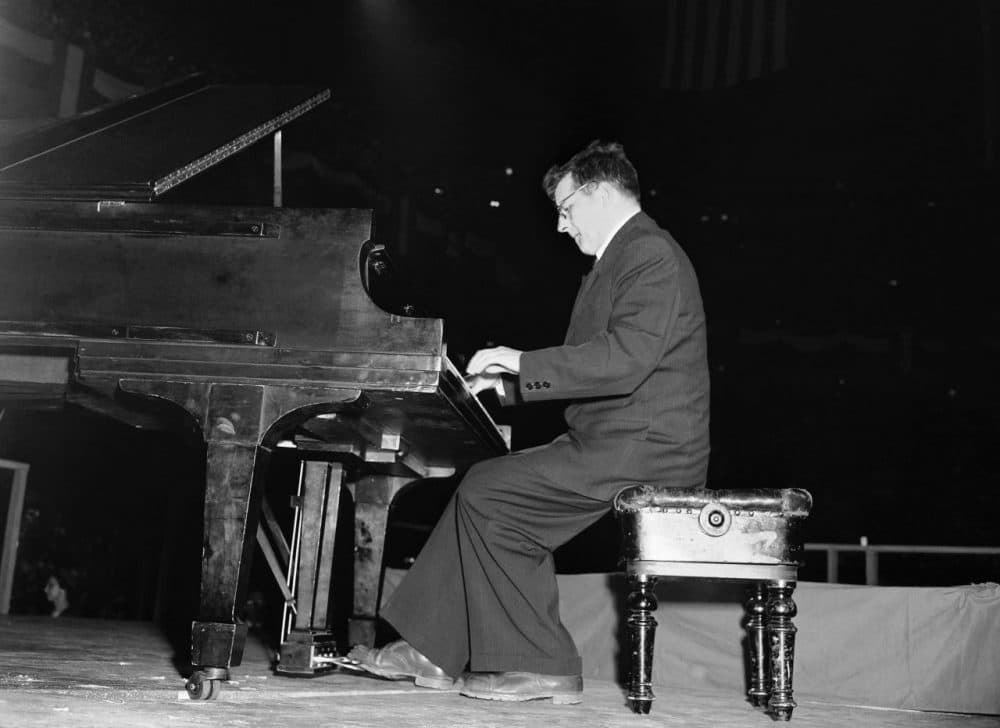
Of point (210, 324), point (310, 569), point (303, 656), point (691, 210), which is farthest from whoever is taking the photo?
point (691, 210)

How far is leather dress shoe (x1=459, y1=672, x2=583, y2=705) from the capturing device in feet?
7.63

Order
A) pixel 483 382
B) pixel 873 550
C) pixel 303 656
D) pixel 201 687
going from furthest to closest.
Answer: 1. pixel 873 550
2. pixel 303 656
3. pixel 483 382
4. pixel 201 687

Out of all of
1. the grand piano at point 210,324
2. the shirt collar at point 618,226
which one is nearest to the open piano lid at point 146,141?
the grand piano at point 210,324

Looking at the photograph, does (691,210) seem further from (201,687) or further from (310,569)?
(201,687)

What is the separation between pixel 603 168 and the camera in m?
2.59

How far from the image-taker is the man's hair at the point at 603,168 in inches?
102

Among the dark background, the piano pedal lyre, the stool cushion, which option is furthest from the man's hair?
the dark background

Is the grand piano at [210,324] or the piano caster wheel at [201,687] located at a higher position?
the grand piano at [210,324]

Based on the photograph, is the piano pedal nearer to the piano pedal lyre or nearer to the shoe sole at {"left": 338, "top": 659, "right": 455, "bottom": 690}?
the piano pedal lyre

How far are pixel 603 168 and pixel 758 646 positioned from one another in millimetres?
1285

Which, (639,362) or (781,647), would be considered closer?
(781,647)

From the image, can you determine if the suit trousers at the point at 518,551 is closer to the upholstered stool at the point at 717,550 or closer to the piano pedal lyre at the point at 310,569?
the upholstered stool at the point at 717,550

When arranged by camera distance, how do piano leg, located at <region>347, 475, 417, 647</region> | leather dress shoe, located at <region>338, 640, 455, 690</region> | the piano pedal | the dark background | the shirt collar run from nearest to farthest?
leather dress shoe, located at <region>338, 640, 455, 690</region> < the shirt collar < the piano pedal < piano leg, located at <region>347, 475, 417, 647</region> < the dark background

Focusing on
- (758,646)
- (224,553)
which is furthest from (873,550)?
(224,553)
